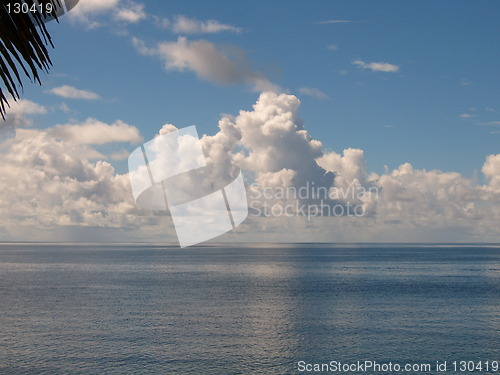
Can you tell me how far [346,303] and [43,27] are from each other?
3238 inches

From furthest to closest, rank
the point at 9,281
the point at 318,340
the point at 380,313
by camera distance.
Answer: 1. the point at 9,281
2. the point at 380,313
3. the point at 318,340

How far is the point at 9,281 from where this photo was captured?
396ft

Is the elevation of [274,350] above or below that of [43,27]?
below

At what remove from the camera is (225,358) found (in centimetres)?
4825

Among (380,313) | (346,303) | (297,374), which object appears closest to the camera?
(297,374)

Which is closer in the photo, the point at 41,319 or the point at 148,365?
the point at 148,365

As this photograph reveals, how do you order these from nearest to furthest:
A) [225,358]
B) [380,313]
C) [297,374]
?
[297,374], [225,358], [380,313]

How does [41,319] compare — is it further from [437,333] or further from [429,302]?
[429,302]

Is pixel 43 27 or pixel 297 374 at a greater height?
pixel 43 27

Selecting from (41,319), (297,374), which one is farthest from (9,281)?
(297,374)

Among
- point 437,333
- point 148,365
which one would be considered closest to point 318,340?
point 437,333

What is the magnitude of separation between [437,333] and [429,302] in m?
25.5

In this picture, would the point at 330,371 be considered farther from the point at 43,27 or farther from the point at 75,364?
the point at 43,27

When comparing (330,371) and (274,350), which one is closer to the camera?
(330,371)
